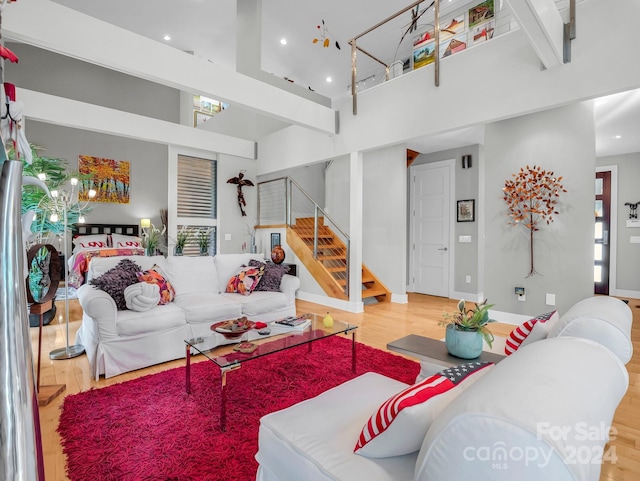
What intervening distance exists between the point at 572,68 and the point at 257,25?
13.3 ft

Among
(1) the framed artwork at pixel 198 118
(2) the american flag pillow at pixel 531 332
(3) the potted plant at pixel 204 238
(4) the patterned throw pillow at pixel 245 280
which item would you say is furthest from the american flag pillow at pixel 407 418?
(1) the framed artwork at pixel 198 118

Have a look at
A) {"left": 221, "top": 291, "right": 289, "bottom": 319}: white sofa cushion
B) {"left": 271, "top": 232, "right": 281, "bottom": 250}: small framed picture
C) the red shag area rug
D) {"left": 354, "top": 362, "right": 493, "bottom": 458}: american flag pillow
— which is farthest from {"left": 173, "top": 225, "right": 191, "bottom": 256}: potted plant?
{"left": 354, "top": 362, "right": 493, "bottom": 458}: american flag pillow

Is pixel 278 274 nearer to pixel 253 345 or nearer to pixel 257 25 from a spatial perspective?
pixel 253 345

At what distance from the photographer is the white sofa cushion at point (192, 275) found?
12.2ft

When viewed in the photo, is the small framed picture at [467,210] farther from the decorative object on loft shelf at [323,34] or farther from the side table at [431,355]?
the side table at [431,355]

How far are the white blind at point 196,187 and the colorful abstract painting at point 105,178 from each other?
1974 millimetres

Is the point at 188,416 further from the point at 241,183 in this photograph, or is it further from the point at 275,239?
the point at 241,183

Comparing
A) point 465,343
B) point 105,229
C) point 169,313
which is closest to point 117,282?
point 169,313

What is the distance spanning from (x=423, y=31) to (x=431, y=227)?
351 centimetres

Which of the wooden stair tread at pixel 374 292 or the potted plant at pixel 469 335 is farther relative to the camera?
the wooden stair tread at pixel 374 292

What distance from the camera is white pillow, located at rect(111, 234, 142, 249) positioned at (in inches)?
281

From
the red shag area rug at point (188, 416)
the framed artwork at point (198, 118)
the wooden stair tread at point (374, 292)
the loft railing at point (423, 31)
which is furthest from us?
the framed artwork at point (198, 118)

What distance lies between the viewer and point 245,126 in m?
7.17

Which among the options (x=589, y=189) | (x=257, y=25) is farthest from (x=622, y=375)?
(x=257, y=25)
